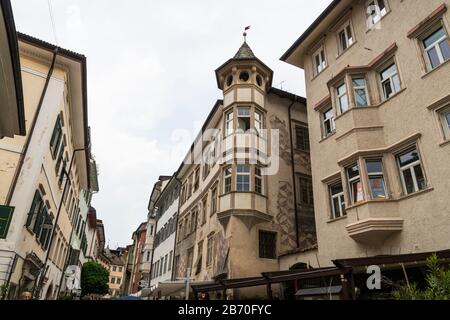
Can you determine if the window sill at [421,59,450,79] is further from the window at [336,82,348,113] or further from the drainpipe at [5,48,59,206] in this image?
the drainpipe at [5,48,59,206]

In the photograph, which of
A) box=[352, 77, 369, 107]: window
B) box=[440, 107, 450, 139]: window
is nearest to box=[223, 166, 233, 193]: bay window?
box=[352, 77, 369, 107]: window

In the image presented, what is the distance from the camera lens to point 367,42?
14.2m

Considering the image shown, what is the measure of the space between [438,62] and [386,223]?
578 cm

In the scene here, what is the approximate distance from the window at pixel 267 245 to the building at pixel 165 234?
569 inches

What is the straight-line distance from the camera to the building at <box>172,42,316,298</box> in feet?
57.4

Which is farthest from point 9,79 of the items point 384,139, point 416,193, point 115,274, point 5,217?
point 115,274

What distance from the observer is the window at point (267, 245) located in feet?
58.3

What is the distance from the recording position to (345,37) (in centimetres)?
1576

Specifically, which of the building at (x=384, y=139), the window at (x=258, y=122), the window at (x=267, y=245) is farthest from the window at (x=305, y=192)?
the building at (x=384, y=139)

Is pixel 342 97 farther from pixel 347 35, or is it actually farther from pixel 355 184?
pixel 355 184

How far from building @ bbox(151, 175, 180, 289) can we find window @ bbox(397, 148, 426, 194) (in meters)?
23.4

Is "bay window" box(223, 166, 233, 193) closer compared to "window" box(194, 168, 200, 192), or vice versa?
"bay window" box(223, 166, 233, 193)
